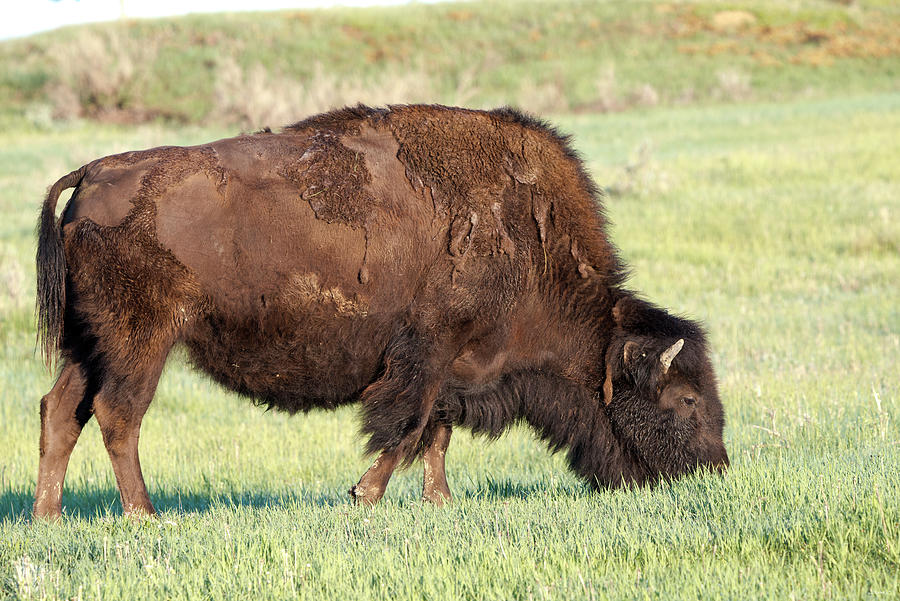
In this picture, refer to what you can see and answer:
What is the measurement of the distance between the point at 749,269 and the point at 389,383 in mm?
10394

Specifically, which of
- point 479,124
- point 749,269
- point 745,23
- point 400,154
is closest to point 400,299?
point 400,154

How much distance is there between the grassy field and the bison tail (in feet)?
2.76

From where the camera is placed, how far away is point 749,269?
14.5 m

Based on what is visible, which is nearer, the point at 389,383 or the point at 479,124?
the point at 389,383

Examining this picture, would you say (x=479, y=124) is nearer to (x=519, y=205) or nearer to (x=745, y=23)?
(x=519, y=205)

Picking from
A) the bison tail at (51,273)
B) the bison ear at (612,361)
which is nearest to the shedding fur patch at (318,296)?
the bison tail at (51,273)

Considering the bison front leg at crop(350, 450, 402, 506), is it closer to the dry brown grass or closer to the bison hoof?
the bison hoof

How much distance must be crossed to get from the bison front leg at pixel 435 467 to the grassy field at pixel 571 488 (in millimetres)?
178

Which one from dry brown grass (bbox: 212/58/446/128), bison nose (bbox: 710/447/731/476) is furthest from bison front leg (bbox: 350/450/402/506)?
dry brown grass (bbox: 212/58/446/128)

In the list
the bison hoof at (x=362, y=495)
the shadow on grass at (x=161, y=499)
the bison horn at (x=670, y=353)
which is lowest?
the shadow on grass at (x=161, y=499)

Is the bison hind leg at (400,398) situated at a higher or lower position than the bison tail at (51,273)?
lower

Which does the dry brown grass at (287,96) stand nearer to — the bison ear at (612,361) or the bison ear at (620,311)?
the bison ear at (620,311)

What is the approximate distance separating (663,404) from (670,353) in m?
0.36

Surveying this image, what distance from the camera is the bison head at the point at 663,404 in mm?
5484
